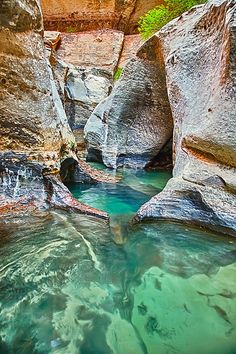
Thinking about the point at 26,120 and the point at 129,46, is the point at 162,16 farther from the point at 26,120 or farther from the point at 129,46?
the point at 26,120

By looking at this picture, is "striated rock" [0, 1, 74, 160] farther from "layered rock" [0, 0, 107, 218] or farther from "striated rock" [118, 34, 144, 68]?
"striated rock" [118, 34, 144, 68]

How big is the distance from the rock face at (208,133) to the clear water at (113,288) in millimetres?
268

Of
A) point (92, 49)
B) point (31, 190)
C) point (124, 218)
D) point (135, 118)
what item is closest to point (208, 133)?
point (124, 218)

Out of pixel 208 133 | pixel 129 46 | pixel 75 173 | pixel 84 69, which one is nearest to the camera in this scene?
pixel 208 133

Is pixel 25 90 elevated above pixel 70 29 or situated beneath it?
situated beneath

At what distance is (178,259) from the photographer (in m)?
2.75

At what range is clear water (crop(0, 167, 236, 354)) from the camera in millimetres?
1709

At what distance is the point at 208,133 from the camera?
3.79 m

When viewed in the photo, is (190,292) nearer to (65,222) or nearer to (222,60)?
(65,222)

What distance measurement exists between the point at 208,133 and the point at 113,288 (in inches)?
96.9

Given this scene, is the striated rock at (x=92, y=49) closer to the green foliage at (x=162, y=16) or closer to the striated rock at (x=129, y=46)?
the striated rock at (x=129, y=46)

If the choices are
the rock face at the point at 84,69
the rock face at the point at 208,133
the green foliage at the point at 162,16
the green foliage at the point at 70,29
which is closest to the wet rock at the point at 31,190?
the rock face at the point at 208,133

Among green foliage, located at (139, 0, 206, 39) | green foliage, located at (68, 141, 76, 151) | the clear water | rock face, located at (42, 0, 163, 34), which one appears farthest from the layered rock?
rock face, located at (42, 0, 163, 34)

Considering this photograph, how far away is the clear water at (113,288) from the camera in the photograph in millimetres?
1709
